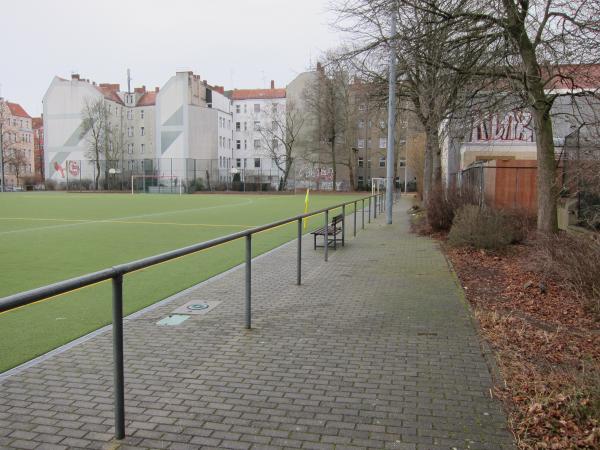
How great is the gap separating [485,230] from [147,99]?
87.7 metres

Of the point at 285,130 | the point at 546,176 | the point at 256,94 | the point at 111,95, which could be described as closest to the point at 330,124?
the point at 285,130

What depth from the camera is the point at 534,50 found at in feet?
32.8

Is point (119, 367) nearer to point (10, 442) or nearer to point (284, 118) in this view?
point (10, 442)

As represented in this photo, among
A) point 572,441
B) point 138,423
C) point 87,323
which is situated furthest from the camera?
point 87,323

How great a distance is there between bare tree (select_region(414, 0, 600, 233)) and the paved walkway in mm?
4458

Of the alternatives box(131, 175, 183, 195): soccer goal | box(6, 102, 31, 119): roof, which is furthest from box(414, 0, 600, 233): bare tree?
box(6, 102, 31, 119): roof

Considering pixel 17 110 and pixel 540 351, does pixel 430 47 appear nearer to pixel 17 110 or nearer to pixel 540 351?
pixel 540 351

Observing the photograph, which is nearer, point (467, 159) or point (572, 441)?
point (572, 441)

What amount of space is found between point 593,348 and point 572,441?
7.00ft

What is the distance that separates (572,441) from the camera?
327cm

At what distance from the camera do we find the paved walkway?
11.5 ft

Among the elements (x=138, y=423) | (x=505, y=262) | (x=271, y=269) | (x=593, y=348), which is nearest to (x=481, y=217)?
(x=505, y=262)

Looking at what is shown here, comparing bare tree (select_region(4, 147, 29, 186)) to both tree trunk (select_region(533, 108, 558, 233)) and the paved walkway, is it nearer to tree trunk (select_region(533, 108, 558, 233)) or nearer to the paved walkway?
tree trunk (select_region(533, 108, 558, 233))

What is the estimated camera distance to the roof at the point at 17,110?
104375 mm
